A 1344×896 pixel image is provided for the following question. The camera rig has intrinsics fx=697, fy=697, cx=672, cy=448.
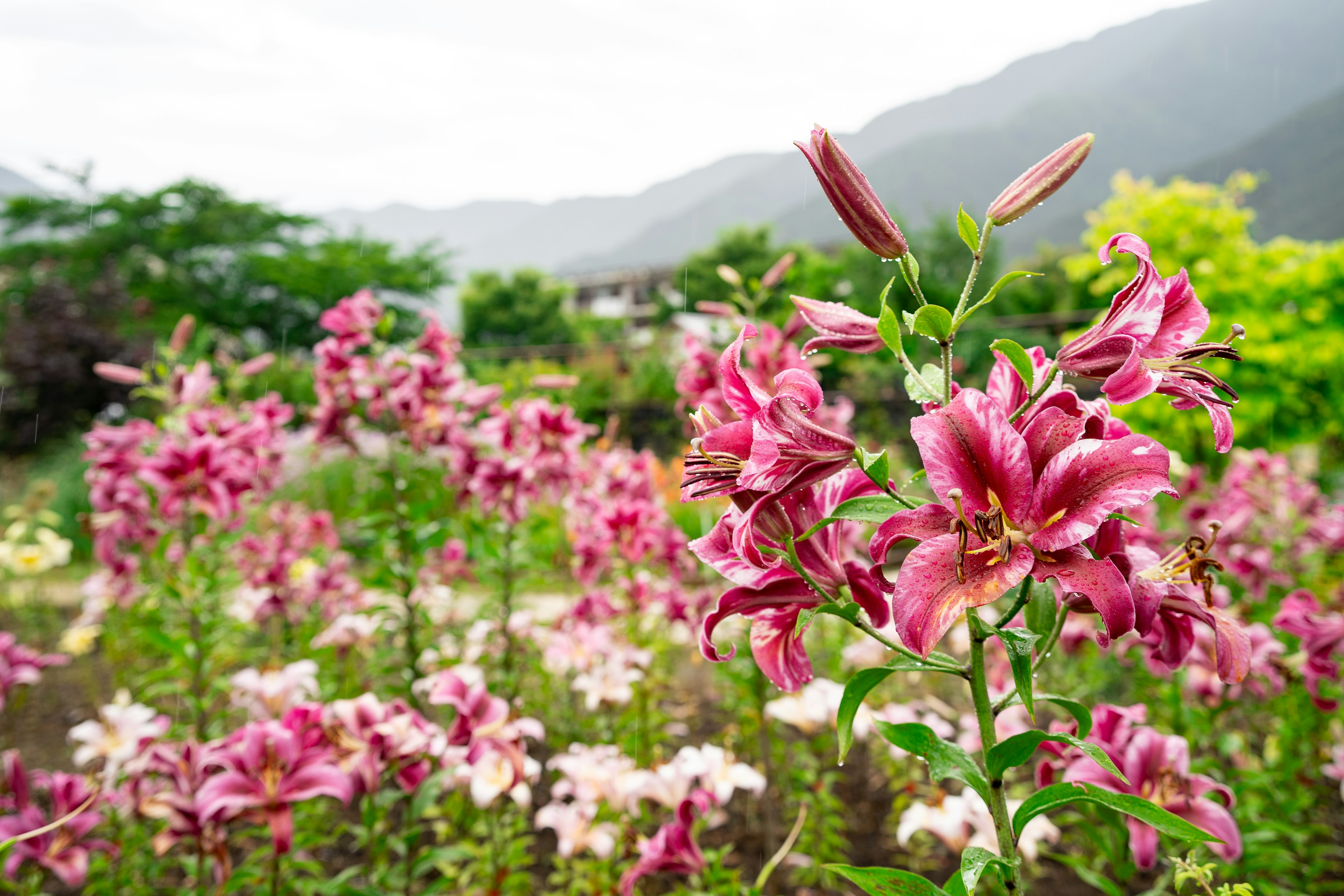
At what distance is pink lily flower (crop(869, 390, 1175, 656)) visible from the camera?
532 millimetres

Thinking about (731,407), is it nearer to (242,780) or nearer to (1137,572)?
(1137,572)

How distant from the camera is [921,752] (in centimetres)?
72

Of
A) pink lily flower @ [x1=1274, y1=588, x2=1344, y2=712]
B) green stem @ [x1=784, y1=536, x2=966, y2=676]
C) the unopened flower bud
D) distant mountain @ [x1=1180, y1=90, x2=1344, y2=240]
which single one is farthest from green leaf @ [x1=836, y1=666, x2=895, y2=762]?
distant mountain @ [x1=1180, y1=90, x2=1344, y2=240]

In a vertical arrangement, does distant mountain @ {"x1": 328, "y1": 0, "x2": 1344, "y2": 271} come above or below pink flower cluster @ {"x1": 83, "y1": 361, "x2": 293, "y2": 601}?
above

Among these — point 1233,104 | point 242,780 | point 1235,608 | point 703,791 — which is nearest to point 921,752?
point 703,791

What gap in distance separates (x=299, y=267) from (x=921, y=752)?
24450 millimetres

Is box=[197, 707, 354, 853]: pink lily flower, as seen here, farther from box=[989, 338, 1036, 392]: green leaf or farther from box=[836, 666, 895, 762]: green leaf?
box=[989, 338, 1036, 392]: green leaf

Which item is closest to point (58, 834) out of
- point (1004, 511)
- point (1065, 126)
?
point (1004, 511)

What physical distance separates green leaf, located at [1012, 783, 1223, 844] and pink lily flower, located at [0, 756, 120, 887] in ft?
5.71

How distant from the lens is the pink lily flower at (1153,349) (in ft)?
2.00

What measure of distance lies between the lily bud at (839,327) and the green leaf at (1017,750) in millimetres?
394

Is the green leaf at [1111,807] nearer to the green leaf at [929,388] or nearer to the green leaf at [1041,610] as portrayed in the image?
the green leaf at [1041,610]

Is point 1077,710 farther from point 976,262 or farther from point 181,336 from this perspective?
point 181,336

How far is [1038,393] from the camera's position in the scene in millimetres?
641
